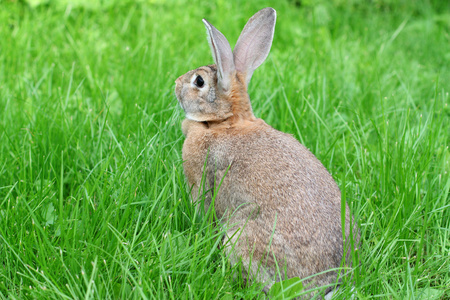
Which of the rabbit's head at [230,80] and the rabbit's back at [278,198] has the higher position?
the rabbit's head at [230,80]

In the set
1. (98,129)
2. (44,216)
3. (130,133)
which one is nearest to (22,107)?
(98,129)

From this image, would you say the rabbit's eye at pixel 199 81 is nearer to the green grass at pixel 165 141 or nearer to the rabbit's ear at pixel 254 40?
the rabbit's ear at pixel 254 40

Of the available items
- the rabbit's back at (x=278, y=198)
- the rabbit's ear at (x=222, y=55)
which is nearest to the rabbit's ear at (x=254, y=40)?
the rabbit's ear at (x=222, y=55)

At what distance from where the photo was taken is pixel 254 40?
11.2 feet

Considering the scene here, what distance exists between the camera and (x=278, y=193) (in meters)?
2.77

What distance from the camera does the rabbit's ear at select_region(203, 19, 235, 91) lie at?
3.07 m

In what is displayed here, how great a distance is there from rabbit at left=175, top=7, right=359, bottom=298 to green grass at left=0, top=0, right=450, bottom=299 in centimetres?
16

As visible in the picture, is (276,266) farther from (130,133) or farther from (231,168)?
(130,133)

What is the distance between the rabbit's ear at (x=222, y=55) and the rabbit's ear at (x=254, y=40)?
175mm

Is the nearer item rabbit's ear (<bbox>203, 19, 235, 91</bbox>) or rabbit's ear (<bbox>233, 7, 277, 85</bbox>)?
rabbit's ear (<bbox>203, 19, 235, 91</bbox>)

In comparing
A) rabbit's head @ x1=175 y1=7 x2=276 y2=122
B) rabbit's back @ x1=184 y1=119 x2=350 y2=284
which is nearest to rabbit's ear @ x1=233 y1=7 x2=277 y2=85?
rabbit's head @ x1=175 y1=7 x2=276 y2=122

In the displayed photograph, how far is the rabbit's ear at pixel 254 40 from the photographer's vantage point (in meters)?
3.37

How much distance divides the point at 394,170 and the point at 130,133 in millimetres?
1906

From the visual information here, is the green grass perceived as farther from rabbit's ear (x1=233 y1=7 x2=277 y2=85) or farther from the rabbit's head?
rabbit's ear (x1=233 y1=7 x2=277 y2=85)
